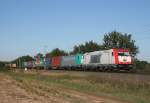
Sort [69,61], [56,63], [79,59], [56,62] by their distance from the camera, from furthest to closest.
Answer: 1. [56,62]
2. [56,63]
3. [69,61]
4. [79,59]

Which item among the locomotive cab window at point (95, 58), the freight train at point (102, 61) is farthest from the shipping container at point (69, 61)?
the locomotive cab window at point (95, 58)

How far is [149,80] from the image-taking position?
1016 inches

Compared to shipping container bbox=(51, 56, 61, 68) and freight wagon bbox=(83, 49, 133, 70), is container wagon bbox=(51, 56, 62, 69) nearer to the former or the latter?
shipping container bbox=(51, 56, 61, 68)

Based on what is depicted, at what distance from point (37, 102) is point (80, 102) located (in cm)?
242

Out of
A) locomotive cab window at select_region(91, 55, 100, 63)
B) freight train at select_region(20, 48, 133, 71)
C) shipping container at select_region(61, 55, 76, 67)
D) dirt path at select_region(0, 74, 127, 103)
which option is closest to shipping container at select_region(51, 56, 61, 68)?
shipping container at select_region(61, 55, 76, 67)

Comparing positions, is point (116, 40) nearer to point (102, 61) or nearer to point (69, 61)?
point (69, 61)

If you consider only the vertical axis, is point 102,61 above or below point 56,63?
below

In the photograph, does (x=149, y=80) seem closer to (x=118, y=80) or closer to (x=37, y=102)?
(x=118, y=80)

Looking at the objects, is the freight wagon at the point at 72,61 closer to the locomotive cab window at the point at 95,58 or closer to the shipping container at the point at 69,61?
the shipping container at the point at 69,61

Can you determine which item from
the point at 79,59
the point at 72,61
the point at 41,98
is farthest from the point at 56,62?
the point at 41,98

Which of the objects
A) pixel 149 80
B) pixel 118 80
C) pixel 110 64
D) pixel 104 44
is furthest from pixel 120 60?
pixel 104 44

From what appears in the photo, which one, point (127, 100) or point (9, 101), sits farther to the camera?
point (127, 100)

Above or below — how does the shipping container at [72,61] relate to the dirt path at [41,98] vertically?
above

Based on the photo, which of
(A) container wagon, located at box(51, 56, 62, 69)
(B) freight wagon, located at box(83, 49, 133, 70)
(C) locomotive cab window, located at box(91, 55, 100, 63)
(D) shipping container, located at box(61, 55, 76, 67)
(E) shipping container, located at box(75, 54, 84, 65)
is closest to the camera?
(B) freight wagon, located at box(83, 49, 133, 70)
